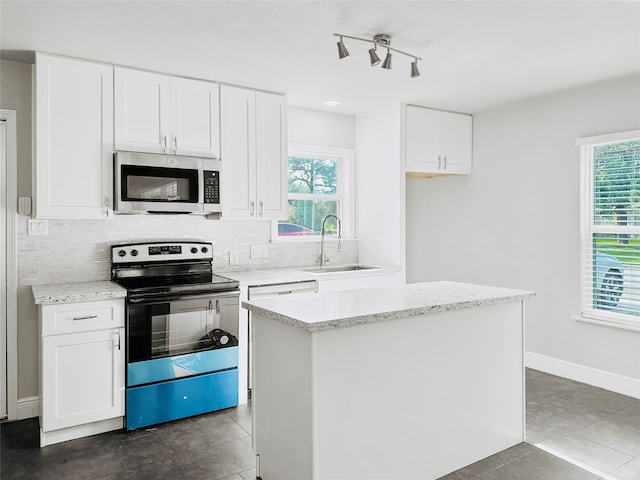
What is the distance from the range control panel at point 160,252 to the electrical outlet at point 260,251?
445 millimetres

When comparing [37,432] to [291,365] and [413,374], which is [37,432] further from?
[413,374]

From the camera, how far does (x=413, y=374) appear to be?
233cm

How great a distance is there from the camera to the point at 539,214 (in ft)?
13.9

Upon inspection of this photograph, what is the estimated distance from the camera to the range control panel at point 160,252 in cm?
349

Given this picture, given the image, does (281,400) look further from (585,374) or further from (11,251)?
(585,374)

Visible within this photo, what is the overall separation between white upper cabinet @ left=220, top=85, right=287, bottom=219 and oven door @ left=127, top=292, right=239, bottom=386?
0.80m

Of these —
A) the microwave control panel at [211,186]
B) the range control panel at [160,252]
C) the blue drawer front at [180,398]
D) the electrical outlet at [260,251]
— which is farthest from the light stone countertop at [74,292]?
the electrical outlet at [260,251]

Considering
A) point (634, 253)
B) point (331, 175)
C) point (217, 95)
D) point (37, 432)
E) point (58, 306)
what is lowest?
point (37, 432)

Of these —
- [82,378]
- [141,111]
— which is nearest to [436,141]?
[141,111]

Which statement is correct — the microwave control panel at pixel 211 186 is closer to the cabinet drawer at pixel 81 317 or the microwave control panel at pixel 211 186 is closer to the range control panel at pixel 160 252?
the range control panel at pixel 160 252

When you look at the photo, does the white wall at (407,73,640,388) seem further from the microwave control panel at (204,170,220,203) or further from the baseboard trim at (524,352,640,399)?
Answer: the microwave control panel at (204,170,220,203)

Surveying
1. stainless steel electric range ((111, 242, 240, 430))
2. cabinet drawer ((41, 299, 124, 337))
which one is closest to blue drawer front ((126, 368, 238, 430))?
stainless steel electric range ((111, 242, 240, 430))

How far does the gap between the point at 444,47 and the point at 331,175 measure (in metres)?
2.08

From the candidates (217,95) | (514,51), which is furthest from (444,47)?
(217,95)
